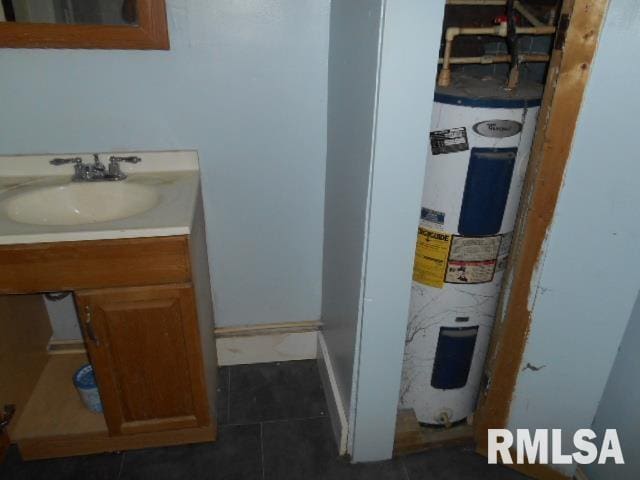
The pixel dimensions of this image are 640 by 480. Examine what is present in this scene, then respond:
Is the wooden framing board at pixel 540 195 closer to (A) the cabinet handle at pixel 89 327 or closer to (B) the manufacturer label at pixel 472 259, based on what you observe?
(B) the manufacturer label at pixel 472 259

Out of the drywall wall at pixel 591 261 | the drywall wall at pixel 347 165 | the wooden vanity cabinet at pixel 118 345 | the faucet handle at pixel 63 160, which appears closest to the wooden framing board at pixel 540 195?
the drywall wall at pixel 591 261

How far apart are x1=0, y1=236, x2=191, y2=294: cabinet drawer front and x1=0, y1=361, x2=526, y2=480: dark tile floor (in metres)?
0.65

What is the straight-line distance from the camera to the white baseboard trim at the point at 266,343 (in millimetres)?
1847

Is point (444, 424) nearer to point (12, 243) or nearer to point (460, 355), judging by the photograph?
point (460, 355)

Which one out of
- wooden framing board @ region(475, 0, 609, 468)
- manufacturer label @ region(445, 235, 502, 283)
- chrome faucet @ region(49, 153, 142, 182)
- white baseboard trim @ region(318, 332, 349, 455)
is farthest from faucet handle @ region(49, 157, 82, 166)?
wooden framing board @ region(475, 0, 609, 468)

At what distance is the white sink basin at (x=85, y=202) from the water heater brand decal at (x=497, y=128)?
0.93m

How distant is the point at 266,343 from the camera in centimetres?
188

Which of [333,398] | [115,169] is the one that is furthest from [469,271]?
[115,169]

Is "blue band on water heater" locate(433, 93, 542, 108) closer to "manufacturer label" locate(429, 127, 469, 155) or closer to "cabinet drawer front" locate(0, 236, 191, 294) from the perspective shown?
"manufacturer label" locate(429, 127, 469, 155)

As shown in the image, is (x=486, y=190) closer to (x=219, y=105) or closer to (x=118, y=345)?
(x=219, y=105)

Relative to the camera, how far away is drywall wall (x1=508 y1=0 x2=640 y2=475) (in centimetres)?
101

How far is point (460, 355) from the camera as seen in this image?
4.68ft

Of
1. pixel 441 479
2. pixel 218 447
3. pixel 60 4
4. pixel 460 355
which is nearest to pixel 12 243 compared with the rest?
pixel 60 4

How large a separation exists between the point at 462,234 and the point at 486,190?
0.14 meters
